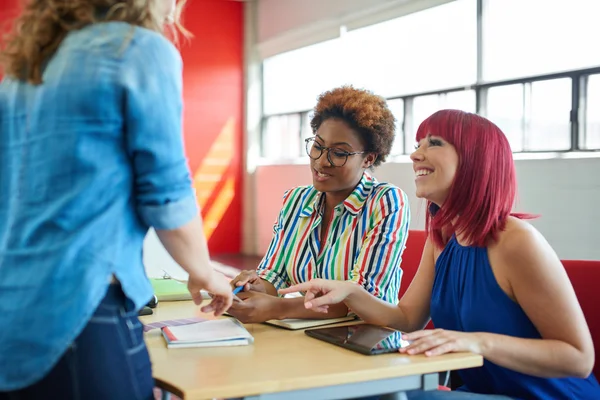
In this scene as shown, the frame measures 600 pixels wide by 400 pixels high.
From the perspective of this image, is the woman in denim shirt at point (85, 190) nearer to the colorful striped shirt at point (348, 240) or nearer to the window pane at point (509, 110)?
the colorful striped shirt at point (348, 240)

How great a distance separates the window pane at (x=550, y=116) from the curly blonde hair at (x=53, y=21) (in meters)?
4.44

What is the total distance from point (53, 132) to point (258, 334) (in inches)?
32.3

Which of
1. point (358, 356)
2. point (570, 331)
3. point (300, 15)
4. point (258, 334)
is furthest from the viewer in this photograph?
point (300, 15)

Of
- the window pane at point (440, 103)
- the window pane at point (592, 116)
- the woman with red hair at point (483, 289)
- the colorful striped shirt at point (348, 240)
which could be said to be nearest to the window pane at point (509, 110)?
the window pane at point (440, 103)

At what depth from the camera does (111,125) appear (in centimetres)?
106

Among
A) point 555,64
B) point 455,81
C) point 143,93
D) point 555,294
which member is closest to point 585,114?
point 555,64

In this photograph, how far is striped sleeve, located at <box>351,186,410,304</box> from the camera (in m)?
2.11

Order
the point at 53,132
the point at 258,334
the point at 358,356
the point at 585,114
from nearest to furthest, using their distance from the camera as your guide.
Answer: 1. the point at 53,132
2. the point at 358,356
3. the point at 258,334
4. the point at 585,114

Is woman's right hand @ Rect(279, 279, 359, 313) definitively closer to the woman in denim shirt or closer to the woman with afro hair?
the woman with afro hair

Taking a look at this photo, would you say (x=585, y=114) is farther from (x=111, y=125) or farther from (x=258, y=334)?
(x=111, y=125)

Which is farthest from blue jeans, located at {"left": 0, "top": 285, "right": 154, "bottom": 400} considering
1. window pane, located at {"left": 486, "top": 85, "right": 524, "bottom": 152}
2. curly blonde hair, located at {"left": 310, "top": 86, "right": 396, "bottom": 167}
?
window pane, located at {"left": 486, "top": 85, "right": 524, "bottom": 152}

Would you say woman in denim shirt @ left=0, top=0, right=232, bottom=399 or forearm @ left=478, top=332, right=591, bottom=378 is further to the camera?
forearm @ left=478, top=332, right=591, bottom=378

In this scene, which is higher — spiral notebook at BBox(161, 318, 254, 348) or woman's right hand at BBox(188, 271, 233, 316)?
woman's right hand at BBox(188, 271, 233, 316)

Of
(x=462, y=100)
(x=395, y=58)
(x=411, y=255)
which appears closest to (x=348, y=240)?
(x=411, y=255)
